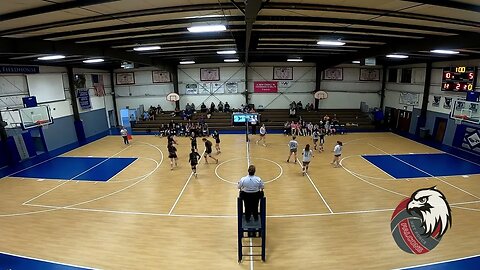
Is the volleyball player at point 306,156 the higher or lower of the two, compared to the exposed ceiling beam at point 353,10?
lower

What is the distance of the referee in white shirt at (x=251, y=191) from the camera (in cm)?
669

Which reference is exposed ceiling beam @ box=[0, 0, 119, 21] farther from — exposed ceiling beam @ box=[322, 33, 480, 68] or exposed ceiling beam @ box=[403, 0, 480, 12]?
exposed ceiling beam @ box=[322, 33, 480, 68]

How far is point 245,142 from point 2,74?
1608cm

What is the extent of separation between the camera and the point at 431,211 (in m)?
7.72

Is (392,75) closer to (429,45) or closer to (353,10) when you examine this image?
(429,45)

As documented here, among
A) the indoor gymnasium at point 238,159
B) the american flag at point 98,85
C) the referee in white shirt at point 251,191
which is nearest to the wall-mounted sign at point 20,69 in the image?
the indoor gymnasium at point 238,159

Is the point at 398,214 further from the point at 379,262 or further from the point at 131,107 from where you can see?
the point at 131,107

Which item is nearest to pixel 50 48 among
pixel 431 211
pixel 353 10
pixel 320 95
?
pixel 353 10

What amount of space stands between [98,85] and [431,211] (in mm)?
27413

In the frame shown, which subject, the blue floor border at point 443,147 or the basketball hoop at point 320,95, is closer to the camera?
the blue floor border at point 443,147

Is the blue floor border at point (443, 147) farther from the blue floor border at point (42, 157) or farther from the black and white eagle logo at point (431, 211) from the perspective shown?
the blue floor border at point (42, 157)

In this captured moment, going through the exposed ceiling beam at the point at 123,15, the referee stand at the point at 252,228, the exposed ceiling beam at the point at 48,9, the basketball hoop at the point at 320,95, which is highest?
the exposed ceiling beam at the point at 123,15

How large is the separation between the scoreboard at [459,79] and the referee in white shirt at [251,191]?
17688mm

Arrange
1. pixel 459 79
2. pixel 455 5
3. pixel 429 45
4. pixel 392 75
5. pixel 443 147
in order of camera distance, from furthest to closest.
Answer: pixel 392 75 < pixel 443 147 < pixel 459 79 < pixel 429 45 < pixel 455 5
